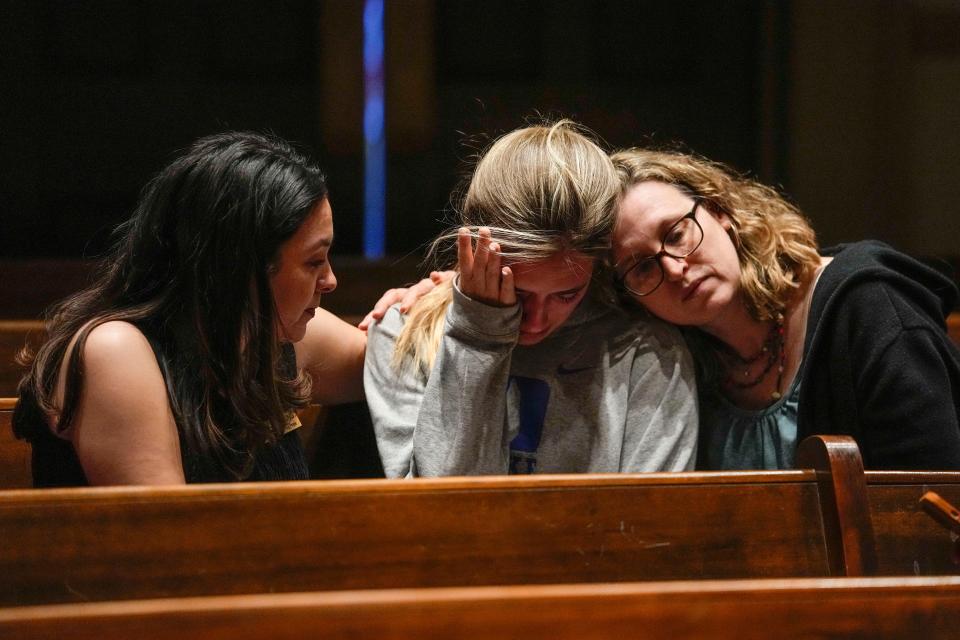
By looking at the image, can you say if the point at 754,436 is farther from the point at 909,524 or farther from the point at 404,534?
the point at 404,534

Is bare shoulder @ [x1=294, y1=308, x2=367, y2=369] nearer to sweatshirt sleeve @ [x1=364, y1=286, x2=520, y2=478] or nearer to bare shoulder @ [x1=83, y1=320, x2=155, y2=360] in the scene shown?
sweatshirt sleeve @ [x1=364, y1=286, x2=520, y2=478]

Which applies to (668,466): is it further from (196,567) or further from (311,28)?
(311,28)

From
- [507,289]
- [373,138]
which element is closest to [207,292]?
[507,289]

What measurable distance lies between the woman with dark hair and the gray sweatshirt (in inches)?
8.6

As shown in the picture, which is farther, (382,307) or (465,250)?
(382,307)

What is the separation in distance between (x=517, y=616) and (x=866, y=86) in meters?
2.92

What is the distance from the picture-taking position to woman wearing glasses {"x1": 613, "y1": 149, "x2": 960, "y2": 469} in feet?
4.20

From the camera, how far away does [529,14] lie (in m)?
3.16

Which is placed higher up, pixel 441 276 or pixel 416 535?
pixel 441 276

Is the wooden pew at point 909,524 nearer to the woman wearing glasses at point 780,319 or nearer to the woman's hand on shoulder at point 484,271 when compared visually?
the woman wearing glasses at point 780,319

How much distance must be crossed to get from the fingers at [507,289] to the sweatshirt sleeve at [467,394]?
10 mm

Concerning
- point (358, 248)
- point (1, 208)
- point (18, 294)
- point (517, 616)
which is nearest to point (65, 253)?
point (1, 208)

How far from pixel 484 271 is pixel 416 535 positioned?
435mm

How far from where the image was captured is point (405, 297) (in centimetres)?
155
